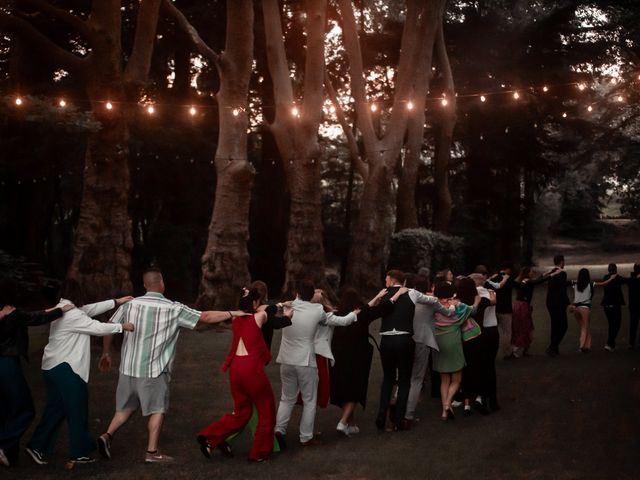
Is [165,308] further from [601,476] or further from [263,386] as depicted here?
[601,476]

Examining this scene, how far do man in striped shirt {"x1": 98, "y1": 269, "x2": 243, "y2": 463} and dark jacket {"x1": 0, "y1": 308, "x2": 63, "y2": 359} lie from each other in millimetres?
684

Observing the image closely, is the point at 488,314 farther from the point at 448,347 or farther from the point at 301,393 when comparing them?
the point at 301,393

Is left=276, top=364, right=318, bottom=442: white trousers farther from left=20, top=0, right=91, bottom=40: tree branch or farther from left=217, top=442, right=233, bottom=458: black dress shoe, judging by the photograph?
left=20, top=0, right=91, bottom=40: tree branch

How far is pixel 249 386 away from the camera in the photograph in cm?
848

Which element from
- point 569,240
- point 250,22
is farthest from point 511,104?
point 569,240

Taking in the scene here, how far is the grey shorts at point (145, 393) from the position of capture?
8320mm

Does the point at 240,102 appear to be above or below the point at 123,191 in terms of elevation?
above

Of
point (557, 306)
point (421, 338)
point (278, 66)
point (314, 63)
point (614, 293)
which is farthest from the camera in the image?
point (314, 63)

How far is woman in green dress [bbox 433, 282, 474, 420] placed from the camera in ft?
35.7

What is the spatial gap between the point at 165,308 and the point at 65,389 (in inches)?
47.5

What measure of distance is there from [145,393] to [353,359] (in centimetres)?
270

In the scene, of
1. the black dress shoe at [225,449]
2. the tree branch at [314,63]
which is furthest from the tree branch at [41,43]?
the black dress shoe at [225,449]

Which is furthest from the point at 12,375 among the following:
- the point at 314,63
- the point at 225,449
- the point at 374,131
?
the point at 374,131

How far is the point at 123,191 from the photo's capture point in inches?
690
